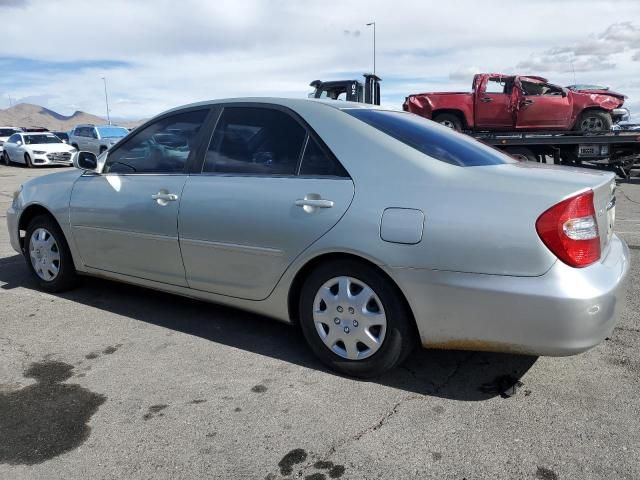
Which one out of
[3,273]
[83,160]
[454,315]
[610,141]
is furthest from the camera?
[610,141]

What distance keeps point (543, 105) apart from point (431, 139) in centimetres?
1191

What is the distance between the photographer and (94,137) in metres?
24.9

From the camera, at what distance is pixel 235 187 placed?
3494 mm

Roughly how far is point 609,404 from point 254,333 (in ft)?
7.12

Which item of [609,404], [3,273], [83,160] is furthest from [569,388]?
[3,273]

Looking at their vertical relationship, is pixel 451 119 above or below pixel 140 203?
above

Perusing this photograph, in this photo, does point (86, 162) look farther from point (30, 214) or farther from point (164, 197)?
point (164, 197)

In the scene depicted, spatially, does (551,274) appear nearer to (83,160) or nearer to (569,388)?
(569,388)

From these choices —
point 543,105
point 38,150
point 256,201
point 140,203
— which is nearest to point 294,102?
point 256,201

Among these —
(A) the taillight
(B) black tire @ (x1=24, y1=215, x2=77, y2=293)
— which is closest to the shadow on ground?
(B) black tire @ (x1=24, y1=215, x2=77, y2=293)

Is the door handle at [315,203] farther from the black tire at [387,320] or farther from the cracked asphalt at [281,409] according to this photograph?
the cracked asphalt at [281,409]

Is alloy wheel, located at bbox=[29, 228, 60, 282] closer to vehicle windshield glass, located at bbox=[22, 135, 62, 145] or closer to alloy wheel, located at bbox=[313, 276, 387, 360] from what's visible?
alloy wheel, located at bbox=[313, 276, 387, 360]

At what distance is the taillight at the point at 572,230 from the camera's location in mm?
2604

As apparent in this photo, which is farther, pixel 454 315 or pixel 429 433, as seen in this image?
pixel 454 315
